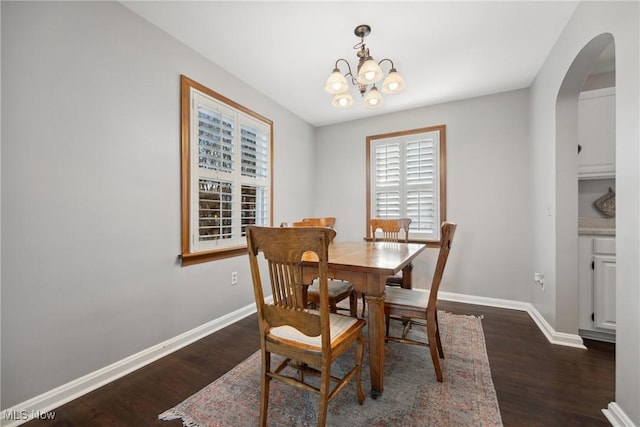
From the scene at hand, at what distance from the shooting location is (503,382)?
1644 mm

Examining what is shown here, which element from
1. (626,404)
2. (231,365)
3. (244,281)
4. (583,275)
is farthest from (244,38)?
(583,275)

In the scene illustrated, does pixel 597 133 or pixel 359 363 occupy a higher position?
pixel 597 133

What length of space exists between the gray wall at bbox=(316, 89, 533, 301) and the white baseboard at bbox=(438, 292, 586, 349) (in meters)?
0.06

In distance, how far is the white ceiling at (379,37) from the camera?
5.94ft

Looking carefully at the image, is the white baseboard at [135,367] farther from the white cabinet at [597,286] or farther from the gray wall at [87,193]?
the white cabinet at [597,286]

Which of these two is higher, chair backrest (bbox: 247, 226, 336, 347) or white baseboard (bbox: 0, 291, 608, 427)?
chair backrest (bbox: 247, 226, 336, 347)

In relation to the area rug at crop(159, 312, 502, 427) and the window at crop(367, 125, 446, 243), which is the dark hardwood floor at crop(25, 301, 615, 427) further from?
the window at crop(367, 125, 446, 243)

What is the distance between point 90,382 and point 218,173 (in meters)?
1.72

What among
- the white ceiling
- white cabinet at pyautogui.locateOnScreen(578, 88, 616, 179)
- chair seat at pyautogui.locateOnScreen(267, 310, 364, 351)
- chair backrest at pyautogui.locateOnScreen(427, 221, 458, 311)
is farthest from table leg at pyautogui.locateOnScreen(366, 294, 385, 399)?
white cabinet at pyautogui.locateOnScreen(578, 88, 616, 179)

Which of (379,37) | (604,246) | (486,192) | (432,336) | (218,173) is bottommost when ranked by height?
(432,336)

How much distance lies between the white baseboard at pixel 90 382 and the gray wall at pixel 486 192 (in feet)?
8.91

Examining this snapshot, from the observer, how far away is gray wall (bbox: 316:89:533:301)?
2.95 metres

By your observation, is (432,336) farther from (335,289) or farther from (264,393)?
(264,393)

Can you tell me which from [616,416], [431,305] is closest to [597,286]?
[616,416]
